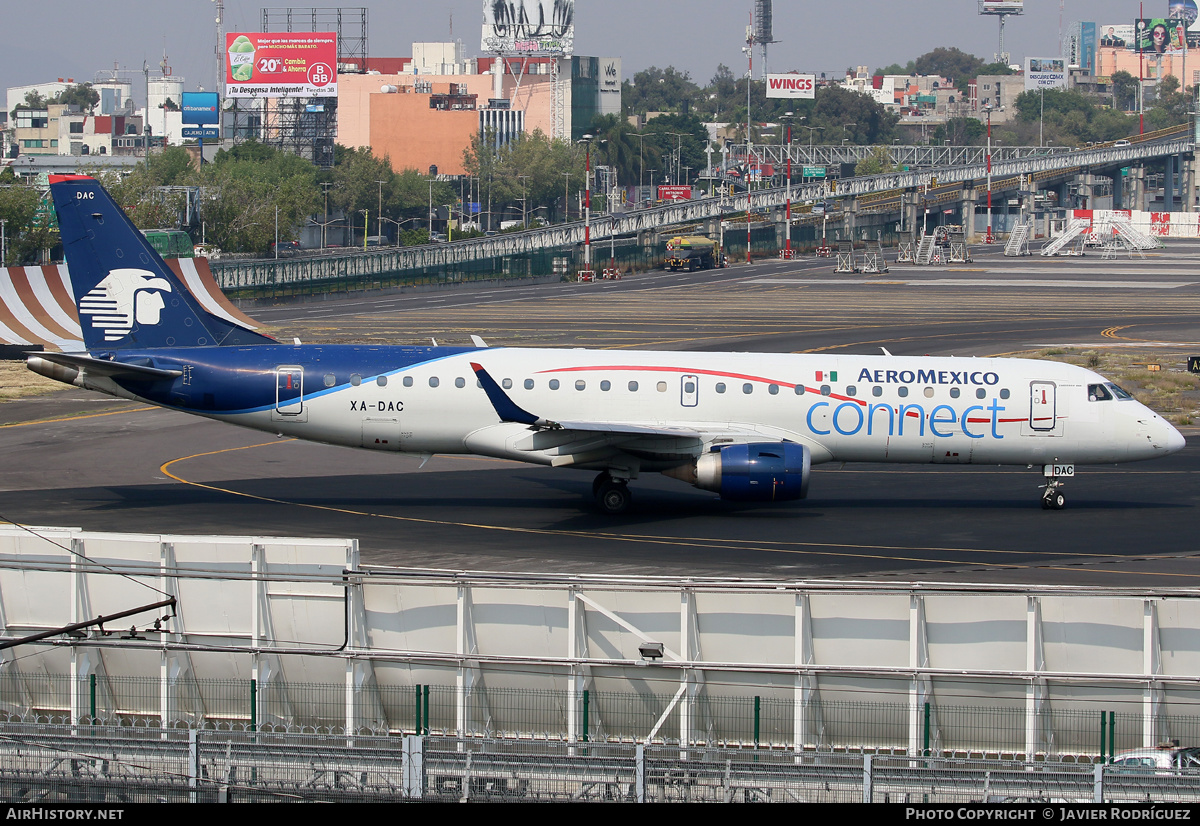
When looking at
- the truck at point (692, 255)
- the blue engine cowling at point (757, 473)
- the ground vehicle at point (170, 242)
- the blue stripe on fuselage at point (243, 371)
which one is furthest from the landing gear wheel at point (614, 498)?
the truck at point (692, 255)

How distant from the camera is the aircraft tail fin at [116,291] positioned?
36.1m

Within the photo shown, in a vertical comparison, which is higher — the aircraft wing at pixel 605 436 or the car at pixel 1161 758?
the aircraft wing at pixel 605 436

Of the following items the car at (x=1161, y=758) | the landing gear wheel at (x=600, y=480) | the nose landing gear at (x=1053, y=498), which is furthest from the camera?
the nose landing gear at (x=1053, y=498)

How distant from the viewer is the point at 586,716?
1777 cm

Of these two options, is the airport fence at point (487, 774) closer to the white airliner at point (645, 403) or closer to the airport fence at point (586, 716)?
the airport fence at point (586, 716)

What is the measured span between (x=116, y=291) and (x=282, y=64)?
17401 cm

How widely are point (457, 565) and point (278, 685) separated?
33.3 feet

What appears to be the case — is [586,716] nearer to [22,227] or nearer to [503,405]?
[503,405]

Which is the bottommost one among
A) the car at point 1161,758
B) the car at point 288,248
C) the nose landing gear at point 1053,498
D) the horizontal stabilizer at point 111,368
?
the car at point 1161,758

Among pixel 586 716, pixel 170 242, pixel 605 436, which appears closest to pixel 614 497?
pixel 605 436

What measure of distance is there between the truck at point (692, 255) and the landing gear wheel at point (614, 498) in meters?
107

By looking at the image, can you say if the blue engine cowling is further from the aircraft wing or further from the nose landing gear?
the nose landing gear
